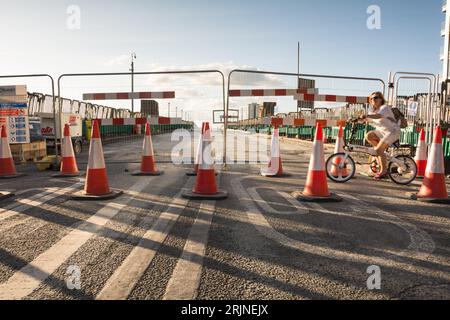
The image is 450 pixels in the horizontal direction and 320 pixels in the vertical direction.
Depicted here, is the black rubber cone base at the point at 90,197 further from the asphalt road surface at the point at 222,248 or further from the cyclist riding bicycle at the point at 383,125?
the cyclist riding bicycle at the point at 383,125

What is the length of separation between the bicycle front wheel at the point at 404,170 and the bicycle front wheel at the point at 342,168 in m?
0.87

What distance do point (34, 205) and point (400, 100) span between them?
15.3 meters

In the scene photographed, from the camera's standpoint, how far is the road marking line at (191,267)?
2.44m

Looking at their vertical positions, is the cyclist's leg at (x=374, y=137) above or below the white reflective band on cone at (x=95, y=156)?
above

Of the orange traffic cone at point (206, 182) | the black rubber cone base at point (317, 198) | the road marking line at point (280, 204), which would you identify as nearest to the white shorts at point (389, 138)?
the black rubber cone base at point (317, 198)

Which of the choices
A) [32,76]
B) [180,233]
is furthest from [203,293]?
[32,76]

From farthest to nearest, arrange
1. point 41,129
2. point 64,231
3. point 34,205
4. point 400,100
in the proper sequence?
point 400,100 → point 41,129 → point 34,205 → point 64,231

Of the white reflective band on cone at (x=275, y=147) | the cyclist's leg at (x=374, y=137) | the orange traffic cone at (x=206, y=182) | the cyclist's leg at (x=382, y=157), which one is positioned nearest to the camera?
the orange traffic cone at (x=206, y=182)

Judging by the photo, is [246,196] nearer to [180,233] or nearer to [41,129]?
[180,233]

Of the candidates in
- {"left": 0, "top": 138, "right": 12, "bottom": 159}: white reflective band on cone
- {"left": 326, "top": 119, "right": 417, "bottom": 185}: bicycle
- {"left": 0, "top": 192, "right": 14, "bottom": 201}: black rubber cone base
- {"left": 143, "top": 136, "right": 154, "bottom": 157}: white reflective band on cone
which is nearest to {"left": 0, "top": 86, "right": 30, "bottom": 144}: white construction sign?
{"left": 0, "top": 138, "right": 12, "bottom": 159}: white reflective band on cone

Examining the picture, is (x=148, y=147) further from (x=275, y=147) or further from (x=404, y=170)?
(x=404, y=170)

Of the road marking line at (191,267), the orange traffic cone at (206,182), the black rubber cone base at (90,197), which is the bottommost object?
the road marking line at (191,267)

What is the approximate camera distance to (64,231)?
3.94 m

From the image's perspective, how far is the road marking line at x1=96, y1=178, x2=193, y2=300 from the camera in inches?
97.2
